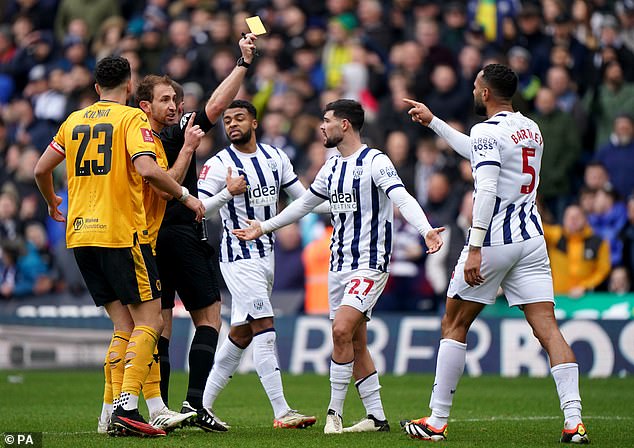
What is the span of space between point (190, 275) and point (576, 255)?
7.98 m

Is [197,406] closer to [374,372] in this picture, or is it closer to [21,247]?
[374,372]

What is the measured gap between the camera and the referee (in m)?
9.80

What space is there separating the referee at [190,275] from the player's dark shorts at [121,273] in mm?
720

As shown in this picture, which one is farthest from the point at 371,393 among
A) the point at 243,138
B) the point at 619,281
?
the point at 619,281

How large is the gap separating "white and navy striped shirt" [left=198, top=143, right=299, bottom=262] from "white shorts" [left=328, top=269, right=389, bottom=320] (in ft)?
2.86

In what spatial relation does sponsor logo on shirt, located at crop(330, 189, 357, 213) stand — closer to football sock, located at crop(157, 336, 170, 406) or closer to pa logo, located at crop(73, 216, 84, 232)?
football sock, located at crop(157, 336, 170, 406)

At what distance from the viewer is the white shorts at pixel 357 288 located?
9.50 m

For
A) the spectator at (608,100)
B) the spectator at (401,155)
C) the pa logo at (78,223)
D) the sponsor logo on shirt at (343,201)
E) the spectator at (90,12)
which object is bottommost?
the pa logo at (78,223)

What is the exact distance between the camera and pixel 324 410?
467 inches

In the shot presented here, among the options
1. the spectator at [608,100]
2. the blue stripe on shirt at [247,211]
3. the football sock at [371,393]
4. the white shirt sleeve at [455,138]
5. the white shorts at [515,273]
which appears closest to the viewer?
the white shorts at [515,273]

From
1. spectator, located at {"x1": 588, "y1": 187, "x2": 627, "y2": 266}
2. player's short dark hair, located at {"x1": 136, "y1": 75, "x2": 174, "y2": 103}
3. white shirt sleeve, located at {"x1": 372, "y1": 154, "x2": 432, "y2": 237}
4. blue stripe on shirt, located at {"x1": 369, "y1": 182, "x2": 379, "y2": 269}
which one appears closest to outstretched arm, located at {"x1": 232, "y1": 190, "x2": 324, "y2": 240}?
blue stripe on shirt, located at {"x1": 369, "y1": 182, "x2": 379, "y2": 269}

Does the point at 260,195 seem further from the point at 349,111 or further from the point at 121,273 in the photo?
the point at 121,273

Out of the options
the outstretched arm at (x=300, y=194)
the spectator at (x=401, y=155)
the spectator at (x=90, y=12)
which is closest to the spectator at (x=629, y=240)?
the spectator at (x=401, y=155)

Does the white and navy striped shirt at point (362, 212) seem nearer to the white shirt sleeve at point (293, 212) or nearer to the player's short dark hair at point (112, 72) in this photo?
Result: the white shirt sleeve at point (293, 212)
